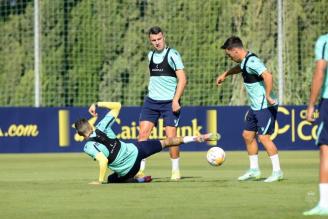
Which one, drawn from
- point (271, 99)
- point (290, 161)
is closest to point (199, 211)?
point (271, 99)

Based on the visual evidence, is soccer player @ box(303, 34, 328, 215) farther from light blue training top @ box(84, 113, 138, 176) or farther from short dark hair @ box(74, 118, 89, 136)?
short dark hair @ box(74, 118, 89, 136)

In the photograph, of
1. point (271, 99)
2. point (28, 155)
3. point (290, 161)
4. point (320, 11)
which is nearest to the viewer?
point (271, 99)

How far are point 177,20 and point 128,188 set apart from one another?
19.3 meters

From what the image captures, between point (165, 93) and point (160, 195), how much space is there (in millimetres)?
3224

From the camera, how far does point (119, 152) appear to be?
532 inches

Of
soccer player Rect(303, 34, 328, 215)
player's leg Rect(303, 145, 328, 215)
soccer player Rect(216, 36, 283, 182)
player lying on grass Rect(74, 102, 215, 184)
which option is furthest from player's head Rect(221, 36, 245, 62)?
player's leg Rect(303, 145, 328, 215)

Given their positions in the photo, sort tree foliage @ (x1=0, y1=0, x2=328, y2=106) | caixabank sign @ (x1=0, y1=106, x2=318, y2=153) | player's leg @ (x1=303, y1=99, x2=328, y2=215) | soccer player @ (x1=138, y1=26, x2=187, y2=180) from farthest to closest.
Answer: tree foliage @ (x1=0, y1=0, x2=328, y2=106) < caixabank sign @ (x1=0, y1=106, x2=318, y2=153) < soccer player @ (x1=138, y1=26, x2=187, y2=180) < player's leg @ (x1=303, y1=99, x2=328, y2=215)

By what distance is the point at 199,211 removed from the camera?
10.1m

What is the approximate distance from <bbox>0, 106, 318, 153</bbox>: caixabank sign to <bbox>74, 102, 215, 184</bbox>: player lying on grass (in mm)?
11079

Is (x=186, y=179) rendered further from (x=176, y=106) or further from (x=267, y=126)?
(x=267, y=126)

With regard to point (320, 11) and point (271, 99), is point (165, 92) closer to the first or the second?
point (271, 99)

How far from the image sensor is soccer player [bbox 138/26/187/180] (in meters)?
14.6

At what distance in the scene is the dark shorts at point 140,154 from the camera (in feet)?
45.0

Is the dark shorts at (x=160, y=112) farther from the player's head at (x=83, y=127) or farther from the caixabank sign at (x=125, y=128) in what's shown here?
the caixabank sign at (x=125, y=128)
